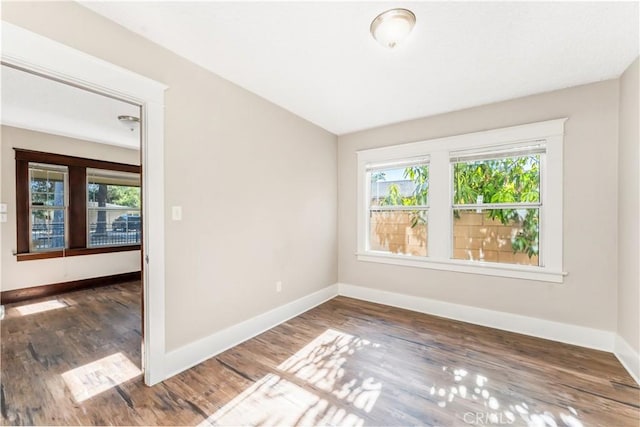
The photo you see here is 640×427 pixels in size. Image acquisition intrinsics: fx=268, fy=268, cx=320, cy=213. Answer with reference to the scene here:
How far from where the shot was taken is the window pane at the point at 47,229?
419cm

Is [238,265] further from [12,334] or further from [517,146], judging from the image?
[517,146]

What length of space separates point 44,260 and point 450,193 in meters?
6.12

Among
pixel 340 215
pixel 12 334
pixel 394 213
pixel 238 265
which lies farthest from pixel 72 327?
pixel 394 213

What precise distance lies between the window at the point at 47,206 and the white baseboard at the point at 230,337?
3906mm

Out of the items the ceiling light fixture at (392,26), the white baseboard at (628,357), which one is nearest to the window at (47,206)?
the ceiling light fixture at (392,26)

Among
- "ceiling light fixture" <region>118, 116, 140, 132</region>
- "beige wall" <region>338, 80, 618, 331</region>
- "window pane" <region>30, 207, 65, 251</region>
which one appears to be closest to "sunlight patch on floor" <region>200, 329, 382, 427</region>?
"beige wall" <region>338, 80, 618, 331</region>

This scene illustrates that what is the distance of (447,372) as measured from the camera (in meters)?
2.17

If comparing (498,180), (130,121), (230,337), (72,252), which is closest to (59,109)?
(130,121)

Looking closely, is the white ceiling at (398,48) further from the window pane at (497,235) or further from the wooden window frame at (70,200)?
the wooden window frame at (70,200)

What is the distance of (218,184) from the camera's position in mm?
2504

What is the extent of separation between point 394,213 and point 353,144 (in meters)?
1.23

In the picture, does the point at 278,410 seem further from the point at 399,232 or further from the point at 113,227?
the point at 113,227

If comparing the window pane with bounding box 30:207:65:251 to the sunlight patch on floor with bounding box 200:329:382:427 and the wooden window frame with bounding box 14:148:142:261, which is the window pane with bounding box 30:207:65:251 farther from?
the sunlight patch on floor with bounding box 200:329:382:427

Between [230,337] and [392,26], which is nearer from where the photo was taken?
[392,26]
